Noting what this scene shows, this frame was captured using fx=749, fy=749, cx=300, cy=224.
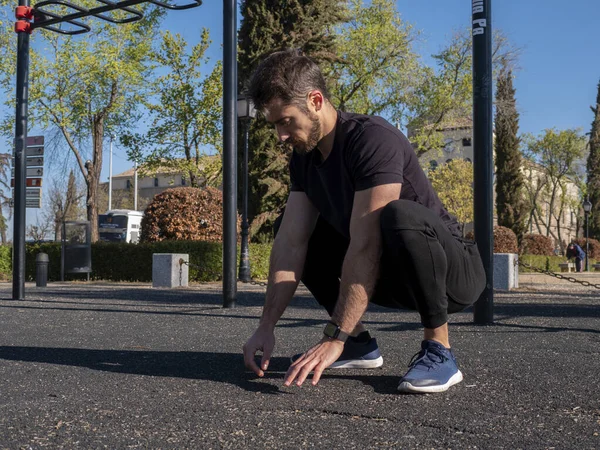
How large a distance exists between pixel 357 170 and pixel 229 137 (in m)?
5.02

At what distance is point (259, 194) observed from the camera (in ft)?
78.6

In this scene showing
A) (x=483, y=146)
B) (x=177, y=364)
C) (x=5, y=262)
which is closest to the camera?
(x=177, y=364)

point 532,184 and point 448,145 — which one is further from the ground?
point 532,184

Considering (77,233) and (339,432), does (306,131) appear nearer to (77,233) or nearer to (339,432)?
(339,432)

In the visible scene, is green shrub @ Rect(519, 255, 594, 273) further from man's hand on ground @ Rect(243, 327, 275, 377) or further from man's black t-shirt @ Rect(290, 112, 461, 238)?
man's hand on ground @ Rect(243, 327, 275, 377)

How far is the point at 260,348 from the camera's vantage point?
289 cm

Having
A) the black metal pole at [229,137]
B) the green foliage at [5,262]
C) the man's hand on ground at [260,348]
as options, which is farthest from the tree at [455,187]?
the man's hand on ground at [260,348]

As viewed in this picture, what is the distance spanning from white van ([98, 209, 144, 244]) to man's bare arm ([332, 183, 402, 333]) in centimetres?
4687

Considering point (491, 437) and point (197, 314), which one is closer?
point (491, 437)

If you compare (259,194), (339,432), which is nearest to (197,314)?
(339,432)

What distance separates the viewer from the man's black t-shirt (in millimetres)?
2762

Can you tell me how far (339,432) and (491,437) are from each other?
1.43 ft

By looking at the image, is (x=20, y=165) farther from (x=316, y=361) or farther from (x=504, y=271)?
(x=316, y=361)

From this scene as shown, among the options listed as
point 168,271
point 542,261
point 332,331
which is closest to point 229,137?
point 332,331
